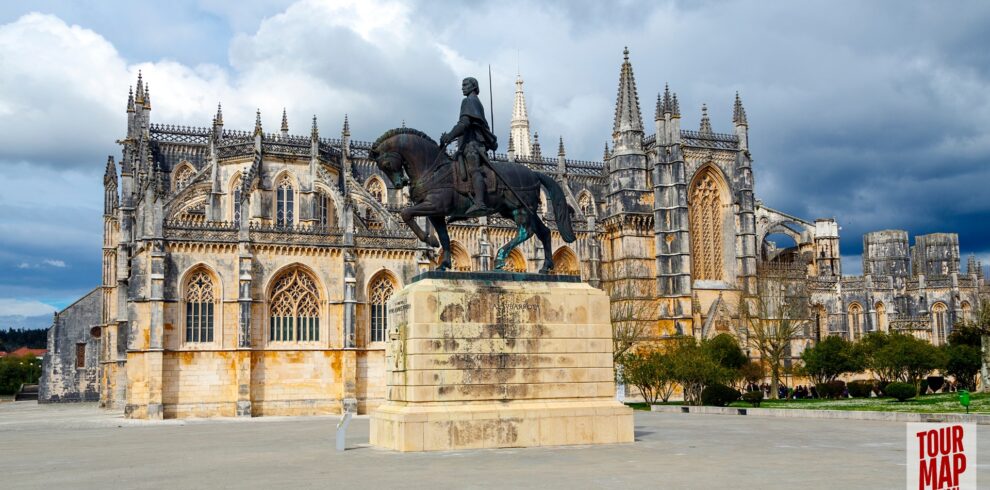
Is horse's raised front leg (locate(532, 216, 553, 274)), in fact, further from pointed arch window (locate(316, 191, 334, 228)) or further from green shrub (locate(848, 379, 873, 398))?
pointed arch window (locate(316, 191, 334, 228))

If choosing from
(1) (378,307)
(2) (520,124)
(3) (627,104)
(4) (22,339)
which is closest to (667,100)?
(3) (627,104)

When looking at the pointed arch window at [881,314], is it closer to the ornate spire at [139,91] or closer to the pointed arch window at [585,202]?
the pointed arch window at [585,202]

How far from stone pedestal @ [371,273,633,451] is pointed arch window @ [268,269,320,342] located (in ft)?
83.6

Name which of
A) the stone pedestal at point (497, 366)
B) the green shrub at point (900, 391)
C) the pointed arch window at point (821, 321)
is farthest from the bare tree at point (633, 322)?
the stone pedestal at point (497, 366)

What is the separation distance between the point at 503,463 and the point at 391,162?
23.1ft

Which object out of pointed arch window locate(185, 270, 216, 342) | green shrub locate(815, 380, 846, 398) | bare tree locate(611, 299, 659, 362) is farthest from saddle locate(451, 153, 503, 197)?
green shrub locate(815, 380, 846, 398)

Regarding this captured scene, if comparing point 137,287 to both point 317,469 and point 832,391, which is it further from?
point 832,391

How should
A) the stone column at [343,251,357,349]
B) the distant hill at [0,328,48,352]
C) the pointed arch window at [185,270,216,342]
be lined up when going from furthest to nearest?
the distant hill at [0,328,48,352]
the stone column at [343,251,357,349]
the pointed arch window at [185,270,216,342]

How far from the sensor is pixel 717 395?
37375 mm

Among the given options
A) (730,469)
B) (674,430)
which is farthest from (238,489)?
(674,430)

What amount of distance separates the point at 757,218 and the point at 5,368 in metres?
72.2

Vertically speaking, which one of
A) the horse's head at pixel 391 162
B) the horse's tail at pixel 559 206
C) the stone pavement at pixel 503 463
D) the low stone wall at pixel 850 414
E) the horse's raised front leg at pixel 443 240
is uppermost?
the horse's head at pixel 391 162

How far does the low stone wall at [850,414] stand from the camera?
24.9 meters

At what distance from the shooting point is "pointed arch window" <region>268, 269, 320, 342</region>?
4294cm
